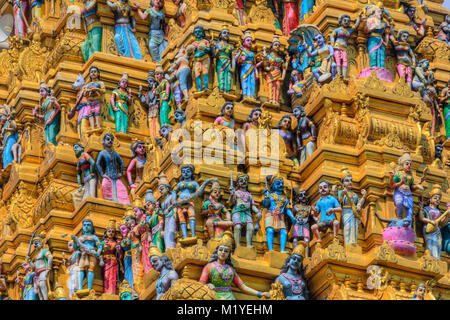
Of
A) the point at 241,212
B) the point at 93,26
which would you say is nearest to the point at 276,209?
the point at 241,212

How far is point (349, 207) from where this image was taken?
4009 centimetres

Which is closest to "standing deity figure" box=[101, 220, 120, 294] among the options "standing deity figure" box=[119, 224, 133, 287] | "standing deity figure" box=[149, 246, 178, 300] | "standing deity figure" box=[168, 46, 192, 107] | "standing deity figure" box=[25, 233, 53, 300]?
"standing deity figure" box=[119, 224, 133, 287]

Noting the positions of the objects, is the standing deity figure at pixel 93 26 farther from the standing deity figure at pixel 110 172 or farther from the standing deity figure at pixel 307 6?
the standing deity figure at pixel 307 6

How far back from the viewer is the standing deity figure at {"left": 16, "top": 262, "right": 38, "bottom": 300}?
43.3 meters

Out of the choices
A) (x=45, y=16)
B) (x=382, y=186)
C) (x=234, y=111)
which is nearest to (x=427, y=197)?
Answer: (x=382, y=186)

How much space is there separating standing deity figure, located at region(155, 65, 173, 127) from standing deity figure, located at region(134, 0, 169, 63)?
2251 millimetres

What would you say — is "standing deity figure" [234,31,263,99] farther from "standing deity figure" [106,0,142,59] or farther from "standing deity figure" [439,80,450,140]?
Answer: "standing deity figure" [439,80,450,140]

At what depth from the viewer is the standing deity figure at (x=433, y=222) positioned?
40.5 meters

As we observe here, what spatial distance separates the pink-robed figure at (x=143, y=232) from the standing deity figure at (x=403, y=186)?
492cm

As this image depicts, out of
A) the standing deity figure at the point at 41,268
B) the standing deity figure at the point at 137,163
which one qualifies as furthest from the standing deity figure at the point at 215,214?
the standing deity figure at the point at 41,268

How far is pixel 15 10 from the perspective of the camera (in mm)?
52000
